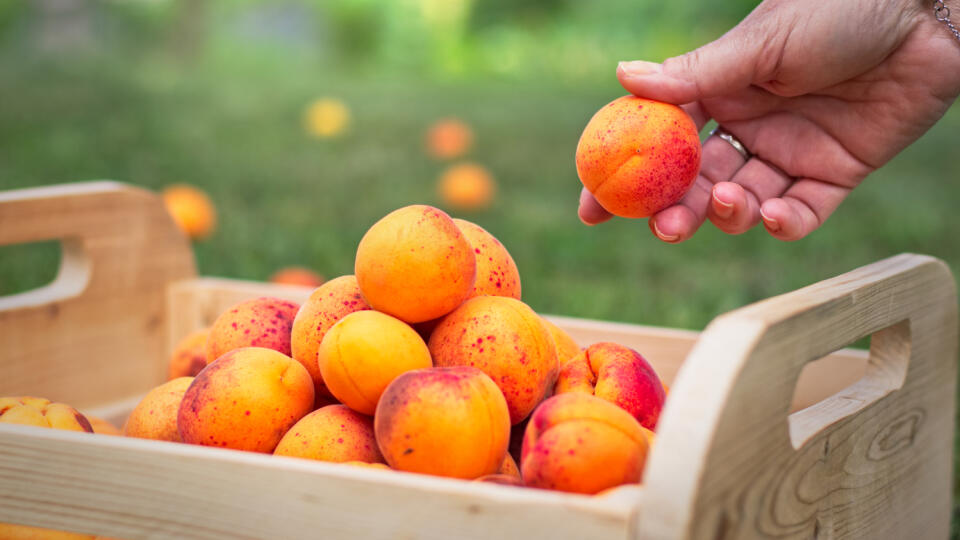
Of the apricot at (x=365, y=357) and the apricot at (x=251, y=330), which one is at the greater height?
the apricot at (x=365, y=357)

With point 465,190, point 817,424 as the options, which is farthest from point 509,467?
point 465,190

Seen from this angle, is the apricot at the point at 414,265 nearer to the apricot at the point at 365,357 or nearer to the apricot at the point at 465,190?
the apricot at the point at 365,357

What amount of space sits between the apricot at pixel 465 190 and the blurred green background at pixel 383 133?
2.3 inches

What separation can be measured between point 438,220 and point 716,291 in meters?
1.89

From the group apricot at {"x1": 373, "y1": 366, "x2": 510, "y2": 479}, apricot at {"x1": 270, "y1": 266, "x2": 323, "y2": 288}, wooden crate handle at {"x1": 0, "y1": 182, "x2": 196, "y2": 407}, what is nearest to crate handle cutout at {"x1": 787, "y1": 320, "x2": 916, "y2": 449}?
apricot at {"x1": 373, "y1": 366, "x2": 510, "y2": 479}

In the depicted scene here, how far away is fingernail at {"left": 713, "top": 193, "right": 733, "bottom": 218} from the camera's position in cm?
144

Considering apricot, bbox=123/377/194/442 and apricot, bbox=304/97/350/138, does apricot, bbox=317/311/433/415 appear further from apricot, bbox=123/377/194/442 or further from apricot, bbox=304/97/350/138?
apricot, bbox=304/97/350/138

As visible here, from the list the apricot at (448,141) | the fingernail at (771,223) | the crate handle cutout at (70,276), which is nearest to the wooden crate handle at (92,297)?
the crate handle cutout at (70,276)

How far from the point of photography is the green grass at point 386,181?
9.80ft

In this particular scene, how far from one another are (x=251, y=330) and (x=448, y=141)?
367 centimetres

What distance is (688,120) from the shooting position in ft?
4.44

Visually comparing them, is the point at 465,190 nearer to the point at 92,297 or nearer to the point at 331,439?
the point at 92,297

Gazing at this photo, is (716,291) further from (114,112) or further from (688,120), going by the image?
(114,112)

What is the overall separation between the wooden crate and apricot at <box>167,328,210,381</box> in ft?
1.66
